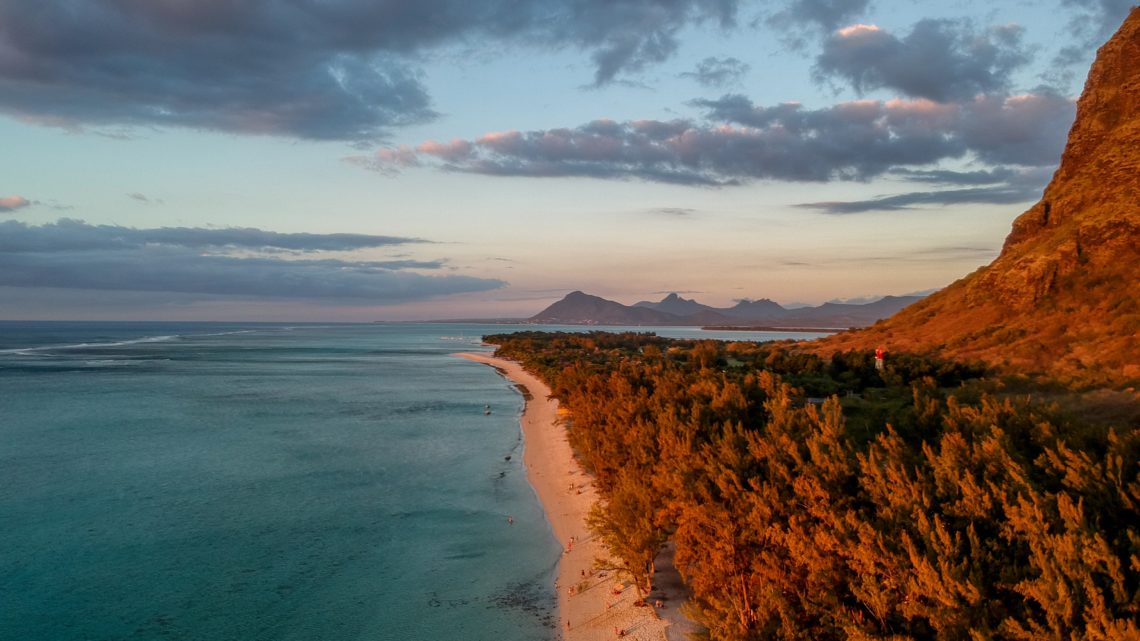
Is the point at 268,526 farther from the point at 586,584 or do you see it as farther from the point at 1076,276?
the point at 1076,276

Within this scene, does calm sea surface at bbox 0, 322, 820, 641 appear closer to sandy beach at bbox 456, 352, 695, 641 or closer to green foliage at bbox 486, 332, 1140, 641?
sandy beach at bbox 456, 352, 695, 641

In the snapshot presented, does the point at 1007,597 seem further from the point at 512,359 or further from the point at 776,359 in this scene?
the point at 512,359

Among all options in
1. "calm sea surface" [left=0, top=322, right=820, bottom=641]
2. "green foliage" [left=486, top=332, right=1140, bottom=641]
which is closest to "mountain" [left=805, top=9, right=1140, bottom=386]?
"green foliage" [left=486, top=332, right=1140, bottom=641]

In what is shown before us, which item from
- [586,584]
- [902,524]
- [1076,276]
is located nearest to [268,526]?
[586,584]

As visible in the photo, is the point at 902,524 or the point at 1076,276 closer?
the point at 902,524

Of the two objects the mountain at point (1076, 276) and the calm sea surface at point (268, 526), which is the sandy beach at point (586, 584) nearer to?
the calm sea surface at point (268, 526)
